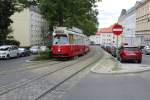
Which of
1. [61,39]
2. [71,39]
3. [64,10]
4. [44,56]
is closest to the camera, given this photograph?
[61,39]

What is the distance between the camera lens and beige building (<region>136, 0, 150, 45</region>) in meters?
95.7

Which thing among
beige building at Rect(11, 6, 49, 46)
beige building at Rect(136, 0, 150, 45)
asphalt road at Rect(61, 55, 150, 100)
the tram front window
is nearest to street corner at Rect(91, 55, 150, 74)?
asphalt road at Rect(61, 55, 150, 100)

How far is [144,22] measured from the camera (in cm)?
10400

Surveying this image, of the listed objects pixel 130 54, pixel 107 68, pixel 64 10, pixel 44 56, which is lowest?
pixel 107 68

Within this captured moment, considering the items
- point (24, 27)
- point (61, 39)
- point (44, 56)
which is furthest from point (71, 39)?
point (24, 27)

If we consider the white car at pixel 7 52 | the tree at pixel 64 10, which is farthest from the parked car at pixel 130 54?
the white car at pixel 7 52

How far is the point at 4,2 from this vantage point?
2223 inches

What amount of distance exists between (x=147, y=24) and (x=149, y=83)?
81.4 meters

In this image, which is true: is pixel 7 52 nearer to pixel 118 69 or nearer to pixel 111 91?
pixel 118 69

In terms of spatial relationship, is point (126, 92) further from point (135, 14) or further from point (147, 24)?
point (135, 14)

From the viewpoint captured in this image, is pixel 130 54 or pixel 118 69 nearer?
pixel 118 69

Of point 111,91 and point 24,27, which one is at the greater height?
point 24,27

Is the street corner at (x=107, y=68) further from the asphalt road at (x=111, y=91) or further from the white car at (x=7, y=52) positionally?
the white car at (x=7, y=52)

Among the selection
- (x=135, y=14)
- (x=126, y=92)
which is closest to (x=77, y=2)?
(x=126, y=92)
